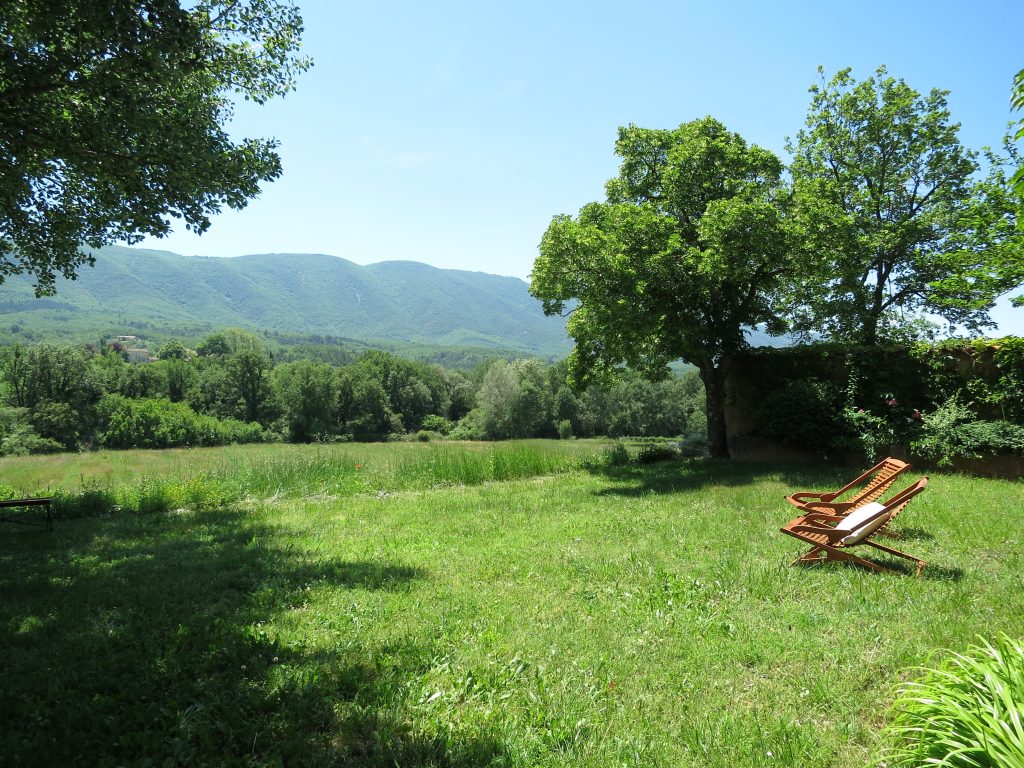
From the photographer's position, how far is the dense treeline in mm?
51438

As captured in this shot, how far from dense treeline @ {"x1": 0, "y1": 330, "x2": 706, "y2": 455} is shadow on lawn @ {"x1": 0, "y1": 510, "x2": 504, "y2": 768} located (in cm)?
4272

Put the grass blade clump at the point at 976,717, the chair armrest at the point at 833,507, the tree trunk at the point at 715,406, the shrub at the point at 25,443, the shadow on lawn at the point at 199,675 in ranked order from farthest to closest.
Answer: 1. the shrub at the point at 25,443
2. the tree trunk at the point at 715,406
3. the chair armrest at the point at 833,507
4. the shadow on lawn at the point at 199,675
5. the grass blade clump at the point at 976,717

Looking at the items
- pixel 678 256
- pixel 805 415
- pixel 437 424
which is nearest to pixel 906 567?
pixel 805 415

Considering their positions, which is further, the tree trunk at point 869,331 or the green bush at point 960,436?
the tree trunk at point 869,331

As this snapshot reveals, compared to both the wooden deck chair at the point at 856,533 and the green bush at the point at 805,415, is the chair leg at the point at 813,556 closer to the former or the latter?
the wooden deck chair at the point at 856,533

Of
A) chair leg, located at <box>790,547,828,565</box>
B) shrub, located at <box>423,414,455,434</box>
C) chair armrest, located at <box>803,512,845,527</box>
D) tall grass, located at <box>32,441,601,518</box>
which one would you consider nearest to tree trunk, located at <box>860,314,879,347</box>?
tall grass, located at <box>32,441,601,518</box>

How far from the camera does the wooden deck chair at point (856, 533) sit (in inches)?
214

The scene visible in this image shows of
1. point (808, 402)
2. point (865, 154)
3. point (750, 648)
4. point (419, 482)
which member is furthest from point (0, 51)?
point (865, 154)

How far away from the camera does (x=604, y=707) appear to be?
3.33 m

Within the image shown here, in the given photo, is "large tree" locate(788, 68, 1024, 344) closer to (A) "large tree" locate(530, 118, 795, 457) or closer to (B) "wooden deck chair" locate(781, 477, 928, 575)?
(A) "large tree" locate(530, 118, 795, 457)

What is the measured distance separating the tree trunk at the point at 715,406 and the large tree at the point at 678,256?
0.11ft

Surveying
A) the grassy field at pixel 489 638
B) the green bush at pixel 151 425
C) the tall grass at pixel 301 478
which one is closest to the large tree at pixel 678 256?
the tall grass at pixel 301 478

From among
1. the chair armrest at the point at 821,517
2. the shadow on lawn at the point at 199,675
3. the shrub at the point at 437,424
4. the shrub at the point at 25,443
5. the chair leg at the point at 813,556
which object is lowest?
the shrub at the point at 437,424

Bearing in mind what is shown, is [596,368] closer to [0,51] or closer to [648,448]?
[648,448]
